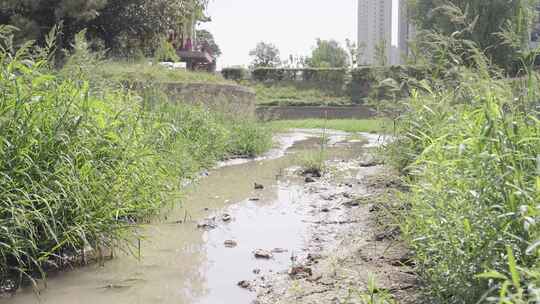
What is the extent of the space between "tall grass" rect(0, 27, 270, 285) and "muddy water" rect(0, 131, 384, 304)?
0.20 metres

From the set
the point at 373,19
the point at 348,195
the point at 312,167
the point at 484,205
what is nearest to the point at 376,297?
the point at 484,205

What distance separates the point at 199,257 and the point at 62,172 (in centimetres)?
121

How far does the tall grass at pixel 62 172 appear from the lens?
346 centimetres

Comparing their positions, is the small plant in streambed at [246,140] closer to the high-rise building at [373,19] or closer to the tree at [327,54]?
the tree at [327,54]

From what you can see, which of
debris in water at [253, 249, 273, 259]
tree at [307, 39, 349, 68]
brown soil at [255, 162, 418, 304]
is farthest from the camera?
tree at [307, 39, 349, 68]

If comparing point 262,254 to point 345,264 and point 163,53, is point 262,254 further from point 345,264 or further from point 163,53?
point 163,53

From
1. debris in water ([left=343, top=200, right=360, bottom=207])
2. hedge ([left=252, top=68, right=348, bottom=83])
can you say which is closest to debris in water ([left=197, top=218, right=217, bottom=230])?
debris in water ([left=343, top=200, right=360, bottom=207])

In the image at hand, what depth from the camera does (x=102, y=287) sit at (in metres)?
3.70

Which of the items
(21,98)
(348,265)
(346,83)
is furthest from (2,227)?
(346,83)

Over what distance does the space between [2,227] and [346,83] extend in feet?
97.1

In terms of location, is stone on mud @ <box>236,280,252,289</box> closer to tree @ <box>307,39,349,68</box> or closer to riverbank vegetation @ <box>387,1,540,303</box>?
riverbank vegetation @ <box>387,1,540,303</box>

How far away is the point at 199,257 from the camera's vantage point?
14.6ft


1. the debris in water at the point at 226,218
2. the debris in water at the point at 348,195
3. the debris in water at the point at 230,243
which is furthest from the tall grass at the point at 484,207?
the debris in water at the point at 348,195

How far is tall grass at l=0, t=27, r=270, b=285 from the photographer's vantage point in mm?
3457
